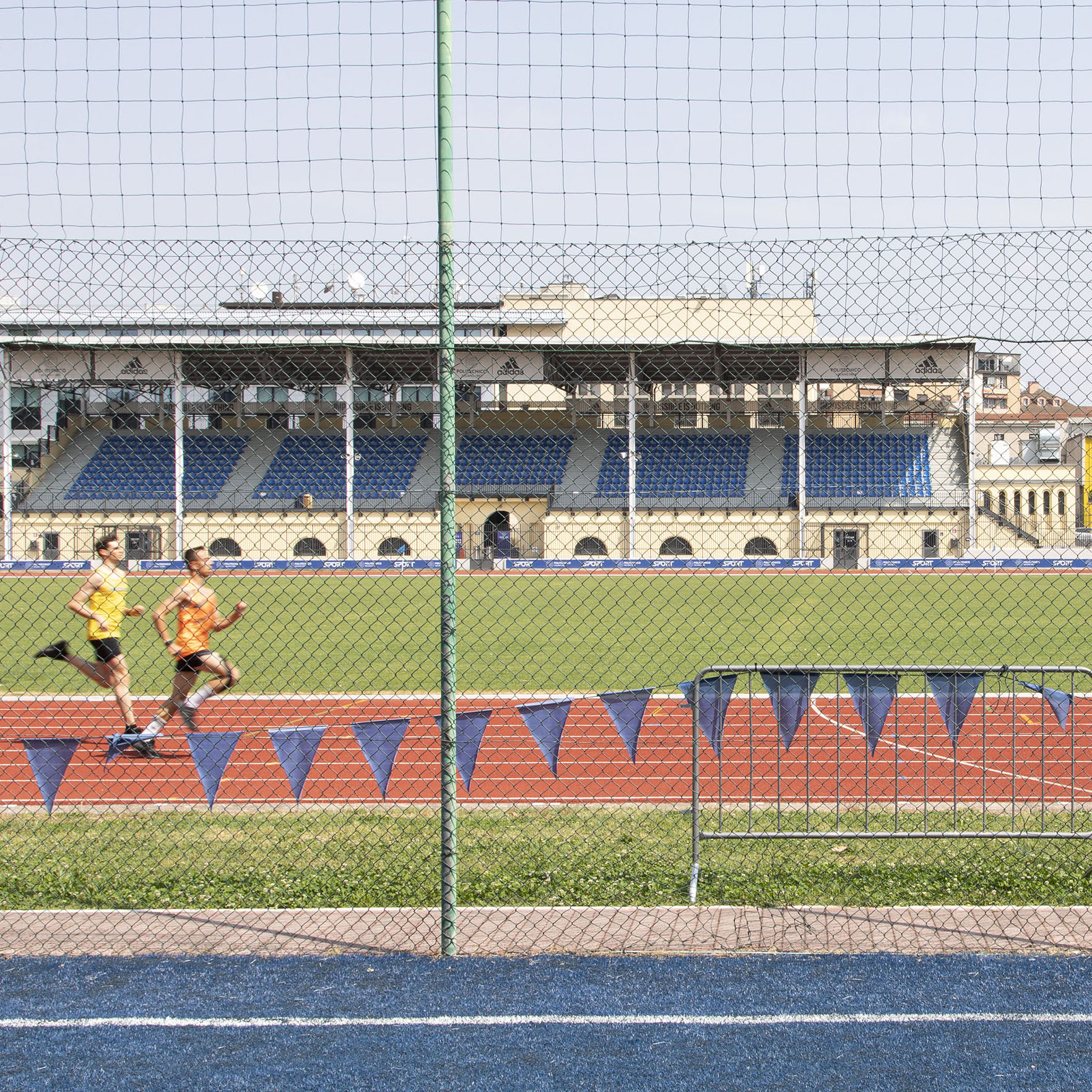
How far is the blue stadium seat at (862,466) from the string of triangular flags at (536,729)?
36.4 meters

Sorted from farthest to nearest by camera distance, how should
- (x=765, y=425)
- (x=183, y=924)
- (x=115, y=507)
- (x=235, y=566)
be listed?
1. (x=765, y=425)
2. (x=115, y=507)
3. (x=235, y=566)
4. (x=183, y=924)

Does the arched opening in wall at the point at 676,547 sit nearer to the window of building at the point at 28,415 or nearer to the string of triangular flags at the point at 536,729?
the window of building at the point at 28,415

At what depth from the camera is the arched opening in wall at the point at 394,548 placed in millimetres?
40688

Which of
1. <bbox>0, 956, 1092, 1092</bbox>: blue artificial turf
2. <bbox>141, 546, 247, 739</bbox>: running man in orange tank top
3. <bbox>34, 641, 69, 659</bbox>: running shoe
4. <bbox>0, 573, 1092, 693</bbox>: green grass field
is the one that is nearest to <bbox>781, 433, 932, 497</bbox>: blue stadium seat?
<bbox>0, 573, 1092, 693</bbox>: green grass field

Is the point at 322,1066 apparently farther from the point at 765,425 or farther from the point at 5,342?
the point at 765,425

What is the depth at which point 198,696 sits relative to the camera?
9547 millimetres

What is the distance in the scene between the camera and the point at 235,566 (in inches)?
1401

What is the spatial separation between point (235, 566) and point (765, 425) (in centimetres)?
2221

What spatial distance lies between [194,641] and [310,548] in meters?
32.7

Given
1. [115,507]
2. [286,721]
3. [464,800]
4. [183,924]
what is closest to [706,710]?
[464,800]

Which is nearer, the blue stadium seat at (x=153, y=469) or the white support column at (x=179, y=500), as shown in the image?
the white support column at (x=179, y=500)

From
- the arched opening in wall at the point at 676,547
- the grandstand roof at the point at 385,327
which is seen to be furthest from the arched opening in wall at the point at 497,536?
the grandstand roof at the point at 385,327

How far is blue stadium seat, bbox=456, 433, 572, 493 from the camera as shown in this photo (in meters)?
44.2

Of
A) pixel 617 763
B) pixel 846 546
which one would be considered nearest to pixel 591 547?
pixel 846 546
